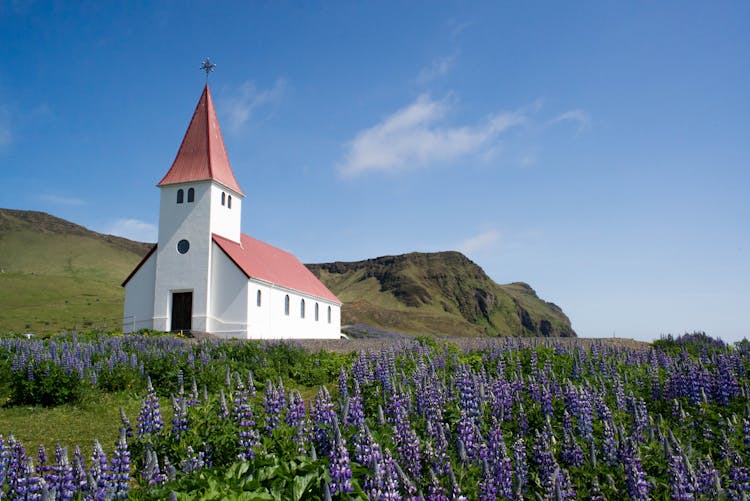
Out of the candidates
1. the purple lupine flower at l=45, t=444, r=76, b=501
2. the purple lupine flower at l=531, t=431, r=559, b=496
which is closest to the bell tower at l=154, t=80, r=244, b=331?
the purple lupine flower at l=45, t=444, r=76, b=501

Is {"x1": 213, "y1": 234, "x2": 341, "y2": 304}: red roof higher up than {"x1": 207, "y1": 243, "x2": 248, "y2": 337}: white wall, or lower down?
higher up

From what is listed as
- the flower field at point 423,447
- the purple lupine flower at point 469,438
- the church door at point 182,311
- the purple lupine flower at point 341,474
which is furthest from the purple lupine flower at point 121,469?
the church door at point 182,311

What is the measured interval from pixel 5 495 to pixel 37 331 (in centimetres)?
5226

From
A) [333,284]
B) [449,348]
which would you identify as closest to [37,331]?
[449,348]

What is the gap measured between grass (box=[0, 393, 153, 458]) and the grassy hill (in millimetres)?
41625

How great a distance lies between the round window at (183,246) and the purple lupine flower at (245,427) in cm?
2910

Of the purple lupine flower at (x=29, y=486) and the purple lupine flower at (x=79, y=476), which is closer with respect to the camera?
the purple lupine flower at (x=29, y=486)

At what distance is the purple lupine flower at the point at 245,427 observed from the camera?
17.1 ft

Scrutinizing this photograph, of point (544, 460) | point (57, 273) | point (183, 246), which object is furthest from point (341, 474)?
point (57, 273)

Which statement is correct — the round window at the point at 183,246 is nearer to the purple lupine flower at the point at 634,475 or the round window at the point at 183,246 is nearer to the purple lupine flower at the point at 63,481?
the purple lupine flower at the point at 63,481

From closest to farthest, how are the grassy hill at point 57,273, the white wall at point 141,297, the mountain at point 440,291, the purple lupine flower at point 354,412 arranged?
the purple lupine flower at point 354,412 < the white wall at point 141,297 < the grassy hill at point 57,273 < the mountain at point 440,291

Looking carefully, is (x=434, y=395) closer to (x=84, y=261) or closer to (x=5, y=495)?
(x=5, y=495)

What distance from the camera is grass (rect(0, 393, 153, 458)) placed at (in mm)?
8977

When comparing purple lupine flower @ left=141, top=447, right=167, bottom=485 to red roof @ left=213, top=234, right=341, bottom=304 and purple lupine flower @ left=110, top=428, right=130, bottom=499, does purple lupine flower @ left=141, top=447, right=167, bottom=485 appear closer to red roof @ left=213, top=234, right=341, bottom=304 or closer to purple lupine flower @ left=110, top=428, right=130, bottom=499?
purple lupine flower @ left=110, top=428, right=130, bottom=499
